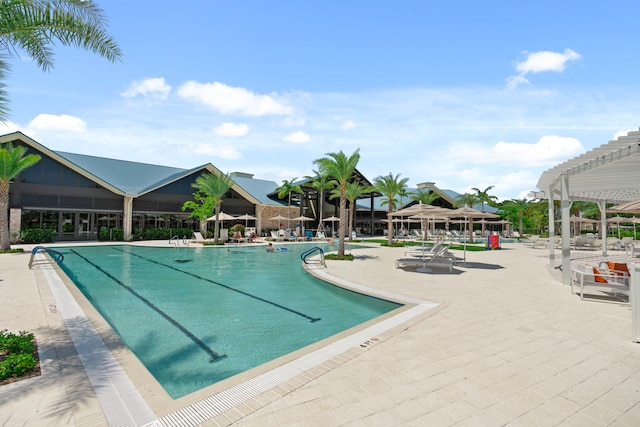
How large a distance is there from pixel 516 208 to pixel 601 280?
41.2 meters

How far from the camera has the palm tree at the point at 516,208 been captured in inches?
1634

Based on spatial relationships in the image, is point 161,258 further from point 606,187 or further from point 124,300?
point 606,187

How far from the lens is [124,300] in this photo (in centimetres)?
809

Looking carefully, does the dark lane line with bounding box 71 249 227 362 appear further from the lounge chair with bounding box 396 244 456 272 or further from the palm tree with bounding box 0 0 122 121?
the lounge chair with bounding box 396 244 456 272

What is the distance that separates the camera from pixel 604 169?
7863mm

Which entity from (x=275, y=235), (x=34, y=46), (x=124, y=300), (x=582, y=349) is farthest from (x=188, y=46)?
(x=275, y=235)

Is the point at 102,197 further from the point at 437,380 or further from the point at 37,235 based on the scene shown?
the point at 437,380

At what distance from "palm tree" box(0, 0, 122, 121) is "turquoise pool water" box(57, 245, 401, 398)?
4629 millimetres

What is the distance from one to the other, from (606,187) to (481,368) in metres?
9.76

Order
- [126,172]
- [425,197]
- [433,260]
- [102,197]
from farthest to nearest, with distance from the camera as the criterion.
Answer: [425,197] → [126,172] → [102,197] → [433,260]

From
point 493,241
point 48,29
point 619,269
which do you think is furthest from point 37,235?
point 493,241

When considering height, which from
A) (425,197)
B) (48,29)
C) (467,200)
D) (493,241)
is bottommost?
(493,241)

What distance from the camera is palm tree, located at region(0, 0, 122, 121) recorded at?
4945 millimetres

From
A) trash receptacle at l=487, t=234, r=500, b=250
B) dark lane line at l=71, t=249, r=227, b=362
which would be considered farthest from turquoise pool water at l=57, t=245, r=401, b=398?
trash receptacle at l=487, t=234, r=500, b=250
